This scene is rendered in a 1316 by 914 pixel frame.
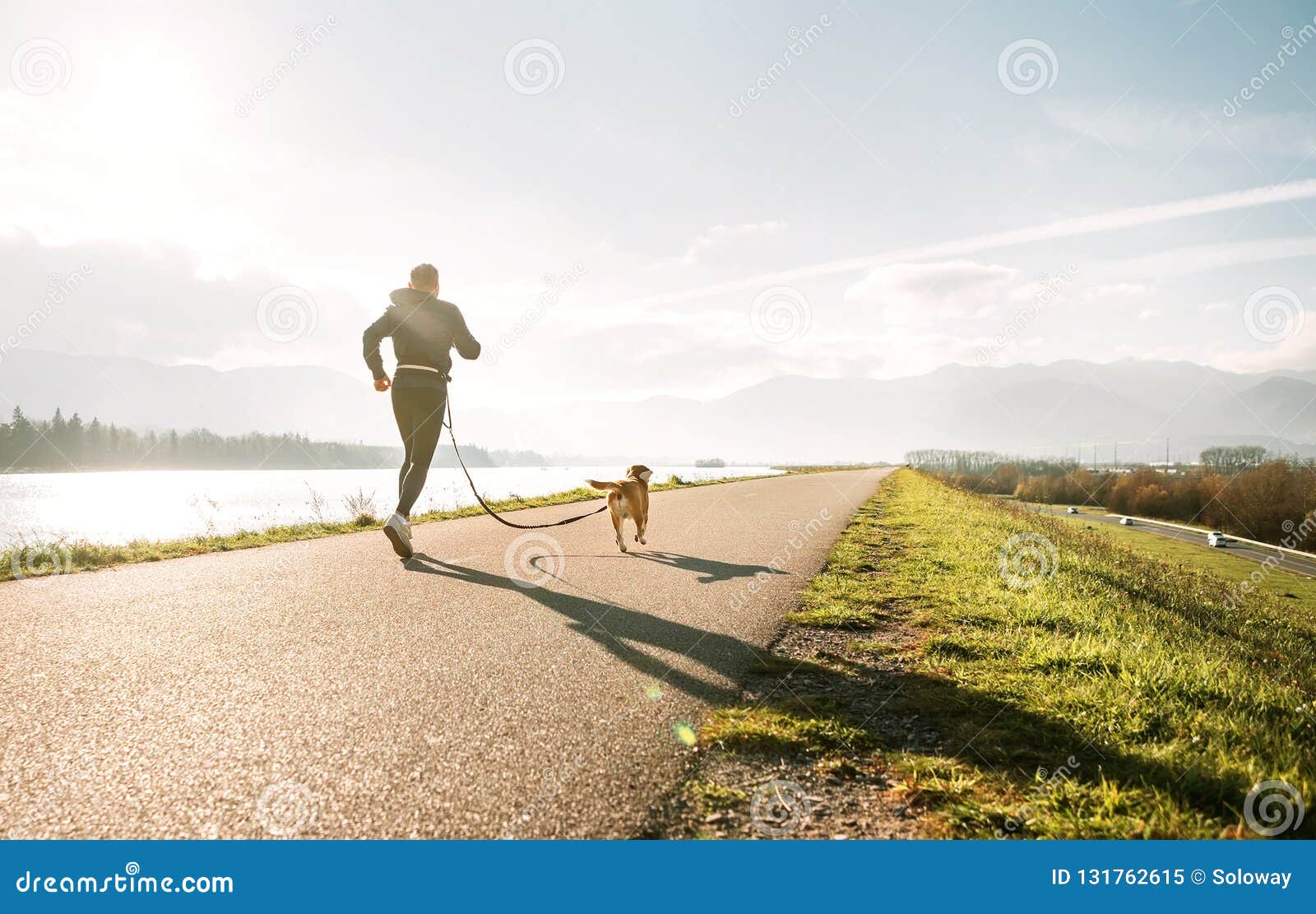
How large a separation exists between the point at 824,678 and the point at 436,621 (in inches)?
99.0

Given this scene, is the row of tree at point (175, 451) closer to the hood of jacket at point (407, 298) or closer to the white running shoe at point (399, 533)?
the hood of jacket at point (407, 298)

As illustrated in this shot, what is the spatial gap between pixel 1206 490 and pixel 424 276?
251ft

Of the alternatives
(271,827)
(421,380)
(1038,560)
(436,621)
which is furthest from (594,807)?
(1038,560)

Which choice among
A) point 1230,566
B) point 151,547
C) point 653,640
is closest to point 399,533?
point 653,640

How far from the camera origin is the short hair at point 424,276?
6.51 metres

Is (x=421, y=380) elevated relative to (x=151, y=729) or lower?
elevated

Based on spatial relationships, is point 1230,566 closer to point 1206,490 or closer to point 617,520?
point 617,520

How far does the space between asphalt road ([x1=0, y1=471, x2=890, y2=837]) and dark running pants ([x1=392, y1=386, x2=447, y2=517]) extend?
964mm

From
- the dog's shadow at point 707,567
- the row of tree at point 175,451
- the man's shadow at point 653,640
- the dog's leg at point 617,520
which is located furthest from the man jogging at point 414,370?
the row of tree at point 175,451

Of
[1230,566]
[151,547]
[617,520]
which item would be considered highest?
[617,520]

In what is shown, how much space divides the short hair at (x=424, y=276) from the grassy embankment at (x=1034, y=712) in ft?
16.6

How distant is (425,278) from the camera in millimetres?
6523
